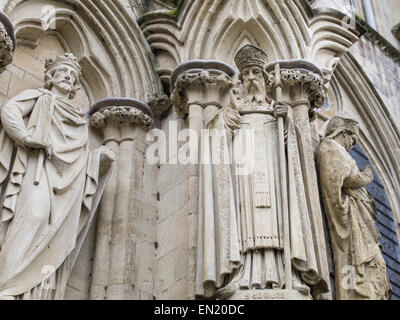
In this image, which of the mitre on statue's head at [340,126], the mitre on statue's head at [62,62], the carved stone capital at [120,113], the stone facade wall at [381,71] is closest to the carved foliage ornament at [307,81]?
the mitre on statue's head at [340,126]

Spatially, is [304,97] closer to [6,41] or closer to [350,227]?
[350,227]

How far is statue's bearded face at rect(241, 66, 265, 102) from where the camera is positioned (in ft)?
22.8

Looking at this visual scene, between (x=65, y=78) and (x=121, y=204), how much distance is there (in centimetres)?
120

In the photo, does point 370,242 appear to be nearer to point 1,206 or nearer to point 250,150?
point 250,150

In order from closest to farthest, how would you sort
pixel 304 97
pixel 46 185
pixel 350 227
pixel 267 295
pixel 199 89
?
pixel 267 295
pixel 46 185
pixel 350 227
pixel 199 89
pixel 304 97

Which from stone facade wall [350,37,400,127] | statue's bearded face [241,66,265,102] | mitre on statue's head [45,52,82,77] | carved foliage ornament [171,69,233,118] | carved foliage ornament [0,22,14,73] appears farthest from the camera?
stone facade wall [350,37,400,127]

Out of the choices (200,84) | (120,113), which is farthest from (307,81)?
(120,113)

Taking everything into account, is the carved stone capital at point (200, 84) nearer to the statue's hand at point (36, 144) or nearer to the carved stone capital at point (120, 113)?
the carved stone capital at point (120, 113)

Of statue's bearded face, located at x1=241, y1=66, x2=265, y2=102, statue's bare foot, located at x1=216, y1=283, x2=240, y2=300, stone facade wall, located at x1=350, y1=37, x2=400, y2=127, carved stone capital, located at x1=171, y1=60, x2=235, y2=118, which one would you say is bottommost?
statue's bare foot, located at x1=216, y1=283, x2=240, y2=300

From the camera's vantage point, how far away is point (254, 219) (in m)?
6.12

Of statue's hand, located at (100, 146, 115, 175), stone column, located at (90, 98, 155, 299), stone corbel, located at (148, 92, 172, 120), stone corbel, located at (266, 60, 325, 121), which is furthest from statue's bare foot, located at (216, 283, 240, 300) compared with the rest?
stone corbel, located at (148, 92, 172, 120)

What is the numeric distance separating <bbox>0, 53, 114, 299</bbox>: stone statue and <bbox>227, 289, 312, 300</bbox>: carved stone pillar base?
1376 mm

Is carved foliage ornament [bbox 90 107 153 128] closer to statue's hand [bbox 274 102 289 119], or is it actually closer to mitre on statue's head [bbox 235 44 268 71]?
mitre on statue's head [bbox 235 44 268 71]
